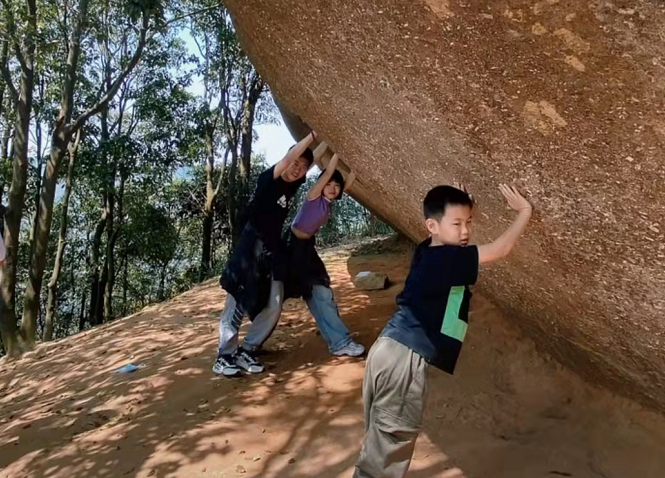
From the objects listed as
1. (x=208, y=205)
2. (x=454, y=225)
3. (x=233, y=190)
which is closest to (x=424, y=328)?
(x=454, y=225)

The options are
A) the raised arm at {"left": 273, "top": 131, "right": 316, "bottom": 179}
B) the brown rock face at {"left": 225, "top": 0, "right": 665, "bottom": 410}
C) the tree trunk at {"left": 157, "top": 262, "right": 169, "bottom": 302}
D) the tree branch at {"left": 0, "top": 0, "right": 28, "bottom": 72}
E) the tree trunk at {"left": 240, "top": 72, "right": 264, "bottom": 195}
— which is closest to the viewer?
the brown rock face at {"left": 225, "top": 0, "right": 665, "bottom": 410}

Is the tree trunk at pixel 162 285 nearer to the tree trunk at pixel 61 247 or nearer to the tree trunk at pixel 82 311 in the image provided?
the tree trunk at pixel 82 311

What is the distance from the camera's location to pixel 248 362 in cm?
496

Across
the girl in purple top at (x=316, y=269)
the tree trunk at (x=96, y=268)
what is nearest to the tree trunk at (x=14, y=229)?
the girl in purple top at (x=316, y=269)

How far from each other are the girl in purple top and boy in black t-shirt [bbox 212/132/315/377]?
118mm

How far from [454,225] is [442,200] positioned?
120mm

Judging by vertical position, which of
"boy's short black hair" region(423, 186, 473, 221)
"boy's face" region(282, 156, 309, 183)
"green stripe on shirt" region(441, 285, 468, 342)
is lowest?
"green stripe on shirt" region(441, 285, 468, 342)

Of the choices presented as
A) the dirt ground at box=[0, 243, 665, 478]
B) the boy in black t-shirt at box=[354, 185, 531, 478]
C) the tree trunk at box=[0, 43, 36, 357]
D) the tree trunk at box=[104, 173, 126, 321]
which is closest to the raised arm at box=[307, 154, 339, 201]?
the dirt ground at box=[0, 243, 665, 478]

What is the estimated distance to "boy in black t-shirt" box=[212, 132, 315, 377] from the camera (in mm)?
4793

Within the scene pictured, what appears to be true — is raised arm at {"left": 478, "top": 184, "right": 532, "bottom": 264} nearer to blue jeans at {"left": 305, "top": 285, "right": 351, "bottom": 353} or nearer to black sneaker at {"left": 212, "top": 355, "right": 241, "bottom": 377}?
blue jeans at {"left": 305, "top": 285, "right": 351, "bottom": 353}

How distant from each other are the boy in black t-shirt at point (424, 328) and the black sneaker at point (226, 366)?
6.79 ft

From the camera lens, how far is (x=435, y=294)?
2.88 metres

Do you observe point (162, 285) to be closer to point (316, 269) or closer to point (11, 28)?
point (11, 28)

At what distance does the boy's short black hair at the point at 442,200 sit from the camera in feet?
9.25
